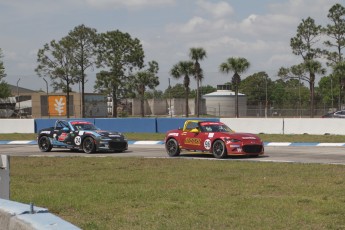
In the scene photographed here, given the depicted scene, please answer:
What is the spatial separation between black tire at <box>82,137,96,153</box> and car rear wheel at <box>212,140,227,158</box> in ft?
16.0

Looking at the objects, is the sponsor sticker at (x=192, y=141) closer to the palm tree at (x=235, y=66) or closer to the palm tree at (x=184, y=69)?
the palm tree at (x=235, y=66)

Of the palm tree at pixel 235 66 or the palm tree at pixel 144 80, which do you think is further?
the palm tree at pixel 144 80

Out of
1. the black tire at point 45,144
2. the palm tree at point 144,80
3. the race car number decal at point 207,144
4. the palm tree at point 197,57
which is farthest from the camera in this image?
the palm tree at point 144,80

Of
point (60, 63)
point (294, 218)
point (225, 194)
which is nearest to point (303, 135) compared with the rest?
point (225, 194)

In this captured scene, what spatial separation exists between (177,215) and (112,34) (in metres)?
53.5

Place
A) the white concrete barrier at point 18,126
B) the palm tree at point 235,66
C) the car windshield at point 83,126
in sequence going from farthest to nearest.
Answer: the palm tree at point 235,66, the white concrete barrier at point 18,126, the car windshield at point 83,126

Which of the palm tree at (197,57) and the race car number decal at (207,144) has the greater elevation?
the palm tree at (197,57)

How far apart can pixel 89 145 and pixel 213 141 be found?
5.10 metres

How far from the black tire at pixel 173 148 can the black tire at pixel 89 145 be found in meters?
2.98

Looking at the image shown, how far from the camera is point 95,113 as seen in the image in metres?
52.2

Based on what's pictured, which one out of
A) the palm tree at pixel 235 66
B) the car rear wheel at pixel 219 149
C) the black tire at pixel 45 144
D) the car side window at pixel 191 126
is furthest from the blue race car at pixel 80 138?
the palm tree at pixel 235 66

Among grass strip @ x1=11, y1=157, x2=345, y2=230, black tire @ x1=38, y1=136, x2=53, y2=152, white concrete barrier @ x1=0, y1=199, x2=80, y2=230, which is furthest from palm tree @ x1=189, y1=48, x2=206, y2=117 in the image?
white concrete barrier @ x1=0, y1=199, x2=80, y2=230

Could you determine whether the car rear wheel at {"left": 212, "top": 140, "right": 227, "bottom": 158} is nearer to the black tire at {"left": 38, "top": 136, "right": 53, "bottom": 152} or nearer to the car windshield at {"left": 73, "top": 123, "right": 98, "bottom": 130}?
the car windshield at {"left": 73, "top": 123, "right": 98, "bottom": 130}

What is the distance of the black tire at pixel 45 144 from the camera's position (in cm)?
2231
